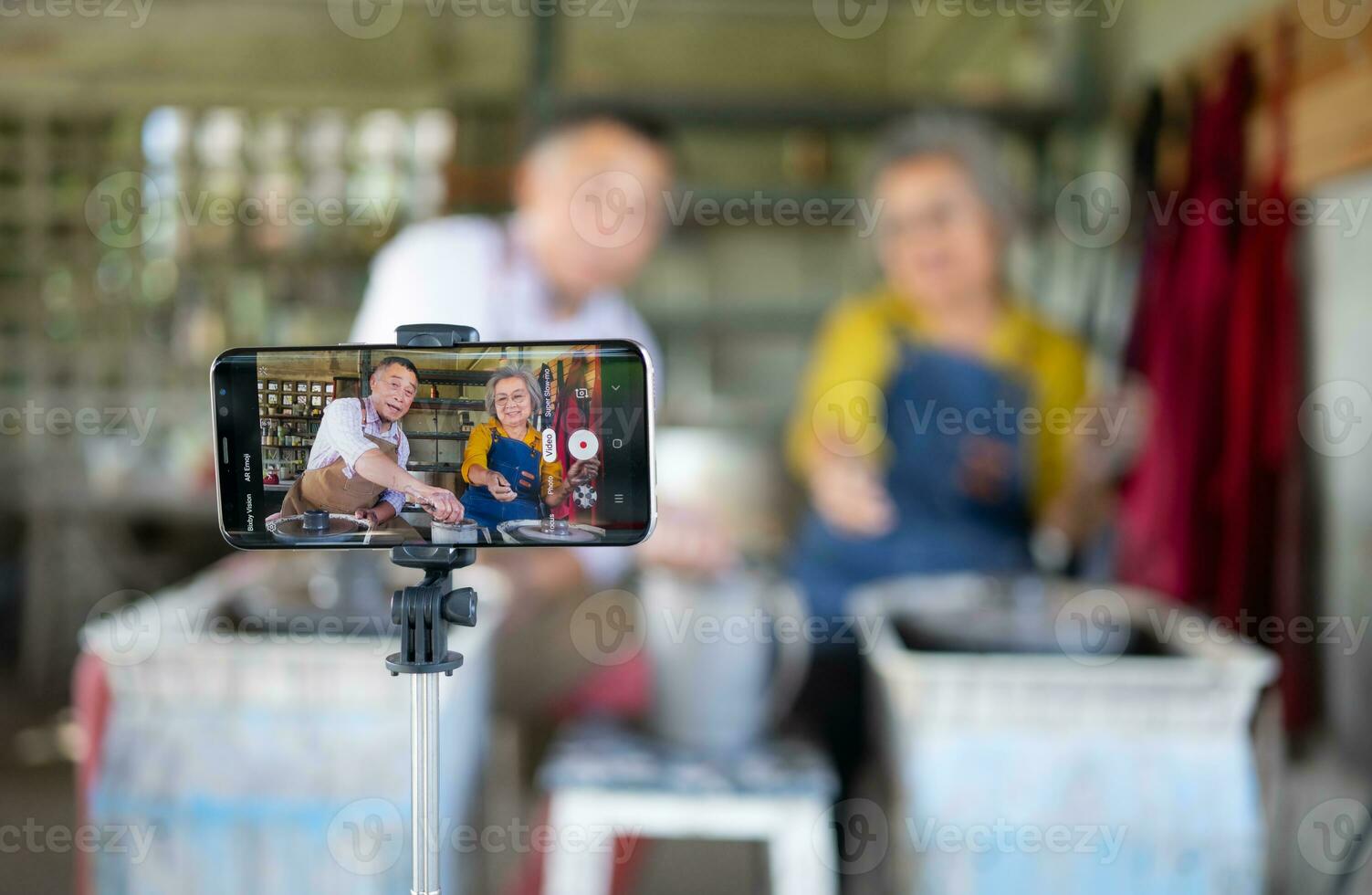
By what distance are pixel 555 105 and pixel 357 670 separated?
5.47 feet

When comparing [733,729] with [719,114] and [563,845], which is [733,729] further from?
[719,114]

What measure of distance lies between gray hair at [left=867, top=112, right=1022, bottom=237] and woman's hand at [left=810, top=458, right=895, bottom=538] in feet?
2.22

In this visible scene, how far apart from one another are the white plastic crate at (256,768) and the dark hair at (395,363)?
2.62 feet

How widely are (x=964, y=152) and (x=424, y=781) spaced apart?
7.32ft

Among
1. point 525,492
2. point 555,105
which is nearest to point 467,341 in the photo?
point 525,492

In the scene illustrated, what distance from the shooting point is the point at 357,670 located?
1.48m

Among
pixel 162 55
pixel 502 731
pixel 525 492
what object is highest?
pixel 162 55

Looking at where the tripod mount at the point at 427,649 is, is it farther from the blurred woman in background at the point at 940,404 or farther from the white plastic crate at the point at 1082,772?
the blurred woman in background at the point at 940,404

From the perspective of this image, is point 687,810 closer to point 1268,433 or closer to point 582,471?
point 582,471

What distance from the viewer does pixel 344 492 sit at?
0.78 metres

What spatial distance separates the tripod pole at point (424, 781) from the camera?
0.81 meters

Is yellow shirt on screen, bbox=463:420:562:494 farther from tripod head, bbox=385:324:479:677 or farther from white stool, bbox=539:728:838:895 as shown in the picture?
white stool, bbox=539:728:838:895

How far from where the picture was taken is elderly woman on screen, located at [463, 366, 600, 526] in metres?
0.77

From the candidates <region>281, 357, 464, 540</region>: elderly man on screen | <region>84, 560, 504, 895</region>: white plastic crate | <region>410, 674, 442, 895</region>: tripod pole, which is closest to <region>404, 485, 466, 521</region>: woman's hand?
<region>281, 357, 464, 540</region>: elderly man on screen
